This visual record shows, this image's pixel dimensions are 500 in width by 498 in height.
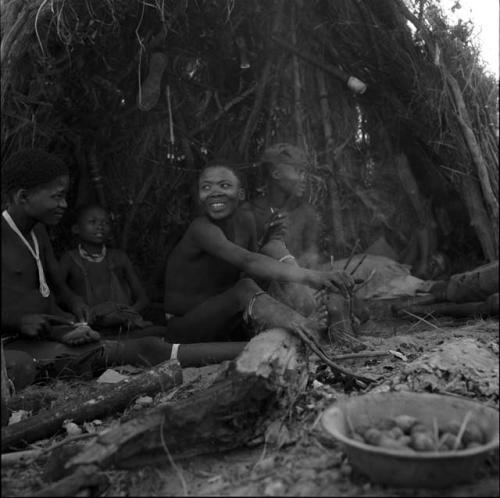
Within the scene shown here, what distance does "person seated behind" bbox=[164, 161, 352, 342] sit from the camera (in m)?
3.59

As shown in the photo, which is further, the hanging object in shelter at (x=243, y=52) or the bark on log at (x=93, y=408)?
the hanging object in shelter at (x=243, y=52)

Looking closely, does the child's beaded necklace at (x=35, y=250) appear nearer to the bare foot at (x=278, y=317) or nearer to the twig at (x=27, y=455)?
the bare foot at (x=278, y=317)

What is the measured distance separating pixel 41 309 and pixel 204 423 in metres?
1.74

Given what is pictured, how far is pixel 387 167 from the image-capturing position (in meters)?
5.50

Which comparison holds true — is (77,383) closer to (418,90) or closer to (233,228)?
(233,228)

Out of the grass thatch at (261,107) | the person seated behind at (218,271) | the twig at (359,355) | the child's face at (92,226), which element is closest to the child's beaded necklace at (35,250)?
the grass thatch at (261,107)

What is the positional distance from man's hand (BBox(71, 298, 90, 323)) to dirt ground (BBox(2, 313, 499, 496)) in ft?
2.50

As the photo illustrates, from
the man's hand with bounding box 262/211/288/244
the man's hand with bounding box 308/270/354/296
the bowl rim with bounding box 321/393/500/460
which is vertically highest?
the man's hand with bounding box 262/211/288/244

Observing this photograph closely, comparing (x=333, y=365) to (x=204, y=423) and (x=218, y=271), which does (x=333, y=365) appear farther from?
(x=218, y=271)

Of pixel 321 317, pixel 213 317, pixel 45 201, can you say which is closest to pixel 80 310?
pixel 45 201

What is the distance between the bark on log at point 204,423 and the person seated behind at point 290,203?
82.9 inches

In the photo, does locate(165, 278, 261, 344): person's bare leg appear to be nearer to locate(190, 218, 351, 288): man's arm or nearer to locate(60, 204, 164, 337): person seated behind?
locate(190, 218, 351, 288): man's arm

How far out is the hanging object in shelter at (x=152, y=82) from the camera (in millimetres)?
4715

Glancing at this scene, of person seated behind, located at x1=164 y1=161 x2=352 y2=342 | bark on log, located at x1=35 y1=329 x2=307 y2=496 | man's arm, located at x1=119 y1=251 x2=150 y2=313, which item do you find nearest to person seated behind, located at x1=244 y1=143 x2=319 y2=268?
person seated behind, located at x1=164 y1=161 x2=352 y2=342
